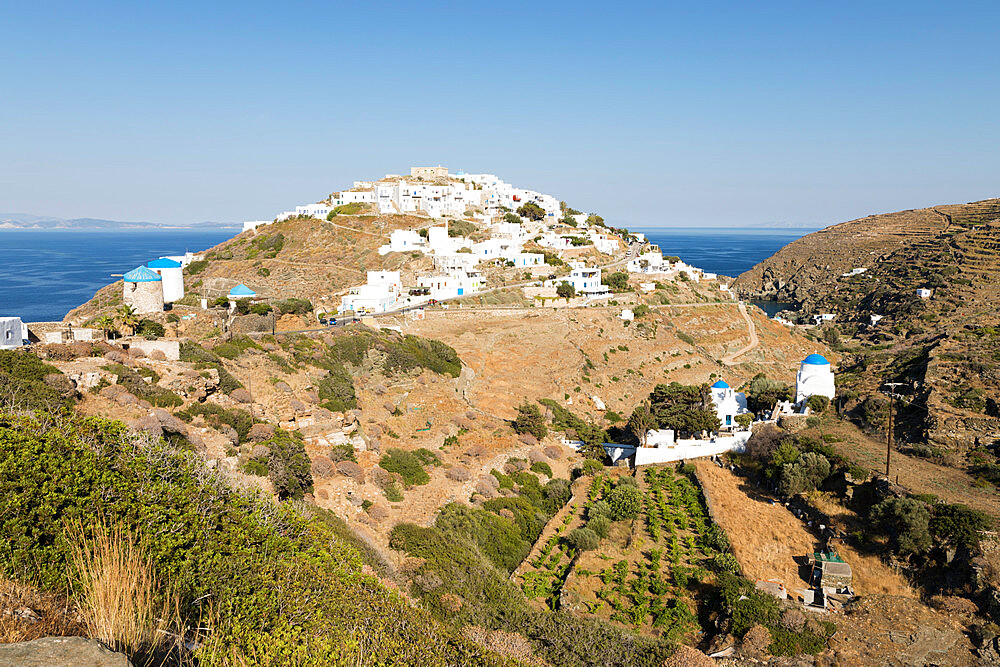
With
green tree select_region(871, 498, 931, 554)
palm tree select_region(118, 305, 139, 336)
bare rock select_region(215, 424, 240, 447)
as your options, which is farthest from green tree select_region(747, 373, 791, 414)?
palm tree select_region(118, 305, 139, 336)

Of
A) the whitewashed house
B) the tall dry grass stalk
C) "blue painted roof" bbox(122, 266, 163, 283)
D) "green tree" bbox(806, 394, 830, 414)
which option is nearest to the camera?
the tall dry grass stalk

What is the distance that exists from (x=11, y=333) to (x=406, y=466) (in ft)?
51.6

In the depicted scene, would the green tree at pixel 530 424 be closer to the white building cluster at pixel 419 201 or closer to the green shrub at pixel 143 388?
the green shrub at pixel 143 388

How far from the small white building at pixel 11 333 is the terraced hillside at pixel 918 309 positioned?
3766 cm

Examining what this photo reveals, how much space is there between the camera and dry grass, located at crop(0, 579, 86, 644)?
650cm

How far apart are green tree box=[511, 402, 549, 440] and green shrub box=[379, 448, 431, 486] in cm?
863

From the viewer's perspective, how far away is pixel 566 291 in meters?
59.4

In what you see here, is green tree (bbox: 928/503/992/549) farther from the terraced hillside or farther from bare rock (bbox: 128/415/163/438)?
bare rock (bbox: 128/415/163/438)

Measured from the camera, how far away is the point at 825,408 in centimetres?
3472

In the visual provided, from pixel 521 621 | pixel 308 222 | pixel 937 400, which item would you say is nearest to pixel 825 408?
pixel 937 400

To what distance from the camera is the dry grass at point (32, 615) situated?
21.3ft

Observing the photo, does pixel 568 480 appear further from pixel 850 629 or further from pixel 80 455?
pixel 80 455

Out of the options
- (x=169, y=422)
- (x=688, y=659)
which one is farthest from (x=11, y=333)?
(x=688, y=659)

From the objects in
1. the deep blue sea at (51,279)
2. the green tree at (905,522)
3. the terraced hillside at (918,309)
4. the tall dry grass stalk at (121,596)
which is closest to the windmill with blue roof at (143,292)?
the tall dry grass stalk at (121,596)
